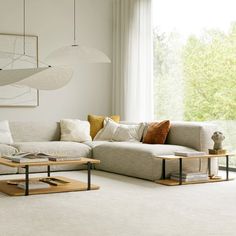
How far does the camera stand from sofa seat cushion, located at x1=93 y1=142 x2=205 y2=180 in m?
6.36

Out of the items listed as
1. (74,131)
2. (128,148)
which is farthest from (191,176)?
(74,131)

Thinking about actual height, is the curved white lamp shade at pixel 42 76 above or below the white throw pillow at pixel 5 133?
above

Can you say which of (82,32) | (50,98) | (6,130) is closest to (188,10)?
(82,32)

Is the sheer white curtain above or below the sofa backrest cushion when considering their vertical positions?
above

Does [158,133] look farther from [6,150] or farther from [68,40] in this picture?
[68,40]

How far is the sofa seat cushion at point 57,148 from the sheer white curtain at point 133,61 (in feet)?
5.15

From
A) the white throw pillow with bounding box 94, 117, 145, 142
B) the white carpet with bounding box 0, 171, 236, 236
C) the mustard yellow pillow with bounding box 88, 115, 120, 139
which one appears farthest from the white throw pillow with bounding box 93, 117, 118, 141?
the white carpet with bounding box 0, 171, 236, 236

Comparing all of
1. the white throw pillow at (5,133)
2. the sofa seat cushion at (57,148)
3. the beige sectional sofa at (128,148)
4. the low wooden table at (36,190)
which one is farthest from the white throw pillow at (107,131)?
the low wooden table at (36,190)

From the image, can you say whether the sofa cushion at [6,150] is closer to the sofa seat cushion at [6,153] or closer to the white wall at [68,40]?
the sofa seat cushion at [6,153]

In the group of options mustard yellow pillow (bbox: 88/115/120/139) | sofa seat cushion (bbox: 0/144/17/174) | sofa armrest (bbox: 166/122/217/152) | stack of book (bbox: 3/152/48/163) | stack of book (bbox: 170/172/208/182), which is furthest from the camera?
mustard yellow pillow (bbox: 88/115/120/139)

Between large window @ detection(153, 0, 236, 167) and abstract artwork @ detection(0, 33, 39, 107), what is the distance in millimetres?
1942

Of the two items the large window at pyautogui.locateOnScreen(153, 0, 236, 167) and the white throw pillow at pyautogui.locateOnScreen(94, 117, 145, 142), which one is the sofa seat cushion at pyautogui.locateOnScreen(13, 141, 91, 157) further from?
the large window at pyautogui.locateOnScreen(153, 0, 236, 167)

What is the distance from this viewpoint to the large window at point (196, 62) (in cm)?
762

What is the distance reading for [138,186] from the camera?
5.98 metres
